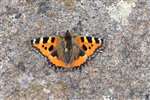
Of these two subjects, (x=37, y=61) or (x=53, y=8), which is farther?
(x=53, y=8)

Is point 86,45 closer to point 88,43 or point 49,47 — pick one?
point 88,43

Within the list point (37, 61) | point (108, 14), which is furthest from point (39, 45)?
point (108, 14)

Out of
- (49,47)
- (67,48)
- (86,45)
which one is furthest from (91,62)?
(49,47)

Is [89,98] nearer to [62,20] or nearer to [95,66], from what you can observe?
[95,66]

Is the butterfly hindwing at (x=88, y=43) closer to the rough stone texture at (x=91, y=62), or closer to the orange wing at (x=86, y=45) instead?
the orange wing at (x=86, y=45)

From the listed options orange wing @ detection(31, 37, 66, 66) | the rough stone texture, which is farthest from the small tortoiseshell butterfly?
the rough stone texture

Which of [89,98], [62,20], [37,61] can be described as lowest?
[89,98]

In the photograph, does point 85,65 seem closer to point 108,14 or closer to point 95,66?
point 95,66

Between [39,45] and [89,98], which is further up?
[39,45]
